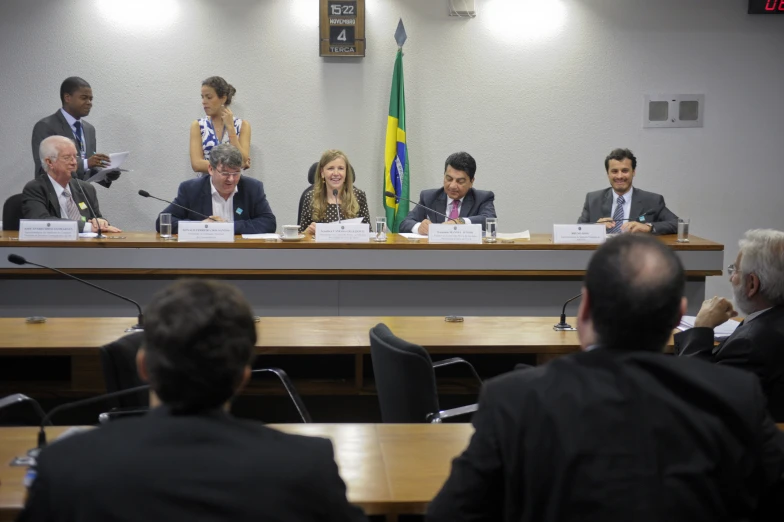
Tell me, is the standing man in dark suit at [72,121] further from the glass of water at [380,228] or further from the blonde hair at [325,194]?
the glass of water at [380,228]

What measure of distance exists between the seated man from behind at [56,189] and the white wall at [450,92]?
1826 mm

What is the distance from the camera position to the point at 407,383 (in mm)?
2629

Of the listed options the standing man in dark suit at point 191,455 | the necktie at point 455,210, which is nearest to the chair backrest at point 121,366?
the standing man in dark suit at point 191,455

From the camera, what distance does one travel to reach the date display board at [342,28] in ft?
23.3

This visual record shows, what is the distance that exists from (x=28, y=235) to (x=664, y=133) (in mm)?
5171

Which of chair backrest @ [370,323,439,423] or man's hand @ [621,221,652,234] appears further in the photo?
man's hand @ [621,221,652,234]

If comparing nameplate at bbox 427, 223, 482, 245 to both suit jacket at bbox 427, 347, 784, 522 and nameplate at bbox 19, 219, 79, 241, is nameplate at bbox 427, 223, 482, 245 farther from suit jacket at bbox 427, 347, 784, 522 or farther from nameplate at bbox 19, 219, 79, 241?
suit jacket at bbox 427, 347, 784, 522

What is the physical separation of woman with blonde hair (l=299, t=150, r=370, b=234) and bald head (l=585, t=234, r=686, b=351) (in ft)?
13.7

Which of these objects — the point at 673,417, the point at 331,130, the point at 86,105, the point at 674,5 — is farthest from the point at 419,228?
the point at 673,417

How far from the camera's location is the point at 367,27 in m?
7.24

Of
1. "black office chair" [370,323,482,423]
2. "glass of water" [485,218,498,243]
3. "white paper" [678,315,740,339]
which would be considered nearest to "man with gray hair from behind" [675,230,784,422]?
"white paper" [678,315,740,339]

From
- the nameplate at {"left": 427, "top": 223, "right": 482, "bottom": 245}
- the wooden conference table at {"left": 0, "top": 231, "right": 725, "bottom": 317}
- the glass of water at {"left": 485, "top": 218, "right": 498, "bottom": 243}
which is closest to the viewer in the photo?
the wooden conference table at {"left": 0, "top": 231, "right": 725, "bottom": 317}

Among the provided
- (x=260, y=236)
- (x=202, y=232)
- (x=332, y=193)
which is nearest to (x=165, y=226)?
(x=202, y=232)

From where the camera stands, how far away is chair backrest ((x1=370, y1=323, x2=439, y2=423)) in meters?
2.58
